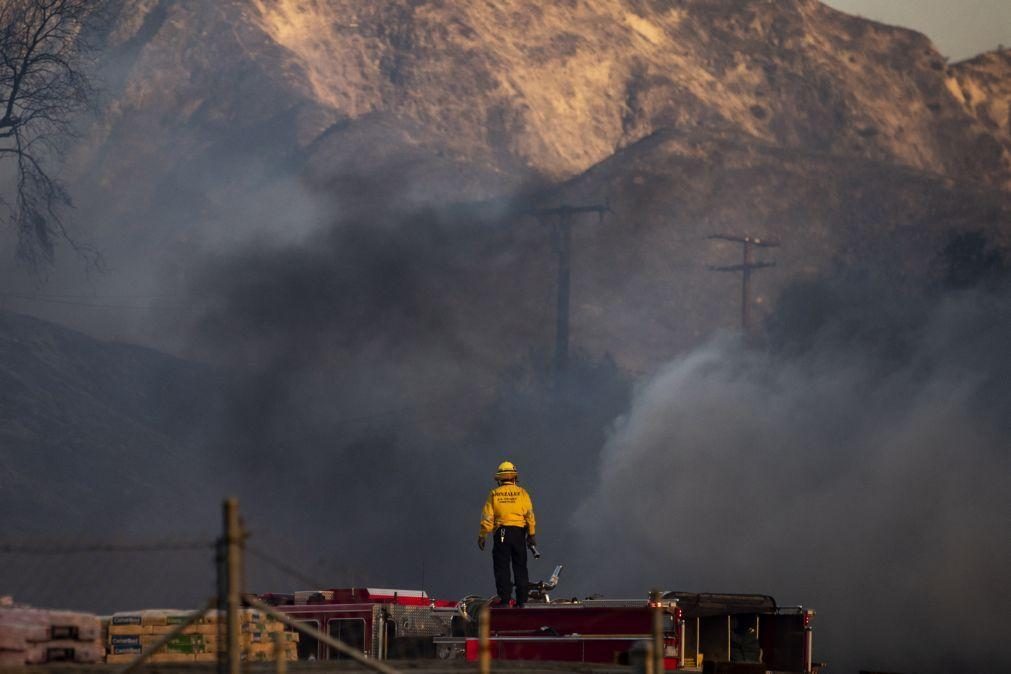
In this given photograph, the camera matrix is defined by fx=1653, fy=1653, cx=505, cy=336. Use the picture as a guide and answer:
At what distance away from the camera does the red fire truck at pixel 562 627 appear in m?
21.0

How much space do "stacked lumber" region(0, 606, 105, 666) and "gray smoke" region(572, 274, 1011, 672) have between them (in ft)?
97.4

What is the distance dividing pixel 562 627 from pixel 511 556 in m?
1.67

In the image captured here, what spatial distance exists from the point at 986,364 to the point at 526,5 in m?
71.7

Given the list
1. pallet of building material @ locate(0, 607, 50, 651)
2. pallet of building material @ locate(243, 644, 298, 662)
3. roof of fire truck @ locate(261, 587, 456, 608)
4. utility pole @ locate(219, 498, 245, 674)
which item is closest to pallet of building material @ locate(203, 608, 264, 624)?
pallet of building material @ locate(243, 644, 298, 662)

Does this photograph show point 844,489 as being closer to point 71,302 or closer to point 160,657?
point 160,657

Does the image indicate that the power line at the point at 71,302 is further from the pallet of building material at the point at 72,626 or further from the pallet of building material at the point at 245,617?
the pallet of building material at the point at 72,626

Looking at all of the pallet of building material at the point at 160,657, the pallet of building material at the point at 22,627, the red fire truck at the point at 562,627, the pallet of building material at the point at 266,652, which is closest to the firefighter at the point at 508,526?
the red fire truck at the point at 562,627

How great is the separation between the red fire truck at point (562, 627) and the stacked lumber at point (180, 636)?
155 cm

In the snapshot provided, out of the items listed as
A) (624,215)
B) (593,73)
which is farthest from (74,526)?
(593,73)

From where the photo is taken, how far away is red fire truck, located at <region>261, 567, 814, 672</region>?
2100 centimetres

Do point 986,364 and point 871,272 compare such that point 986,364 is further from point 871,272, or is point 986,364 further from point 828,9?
point 828,9

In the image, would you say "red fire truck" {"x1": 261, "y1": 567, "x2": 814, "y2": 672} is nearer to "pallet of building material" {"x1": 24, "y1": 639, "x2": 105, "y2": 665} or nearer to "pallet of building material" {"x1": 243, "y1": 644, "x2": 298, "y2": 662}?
"pallet of building material" {"x1": 243, "y1": 644, "x2": 298, "y2": 662}

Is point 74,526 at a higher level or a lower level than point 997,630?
higher

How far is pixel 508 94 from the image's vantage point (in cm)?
11338
